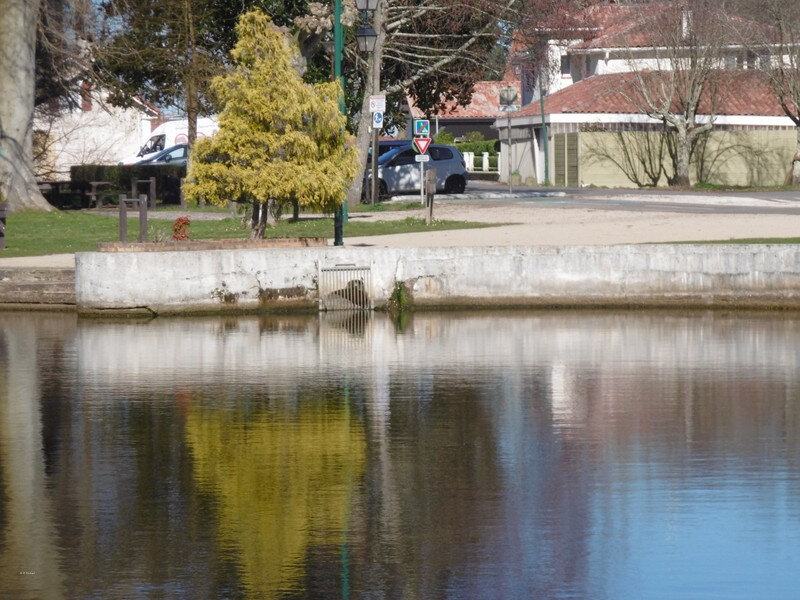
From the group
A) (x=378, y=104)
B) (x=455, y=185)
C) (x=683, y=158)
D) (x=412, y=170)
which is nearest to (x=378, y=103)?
(x=378, y=104)

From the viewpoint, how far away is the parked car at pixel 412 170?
143ft

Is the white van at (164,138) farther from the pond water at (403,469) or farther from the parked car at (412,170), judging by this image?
the pond water at (403,469)

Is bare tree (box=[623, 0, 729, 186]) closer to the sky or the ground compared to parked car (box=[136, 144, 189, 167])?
closer to the sky

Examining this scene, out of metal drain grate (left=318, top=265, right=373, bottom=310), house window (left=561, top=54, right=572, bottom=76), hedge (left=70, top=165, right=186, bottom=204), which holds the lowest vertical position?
metal drain grate (left=318, top=265, right=373, bottom=310)

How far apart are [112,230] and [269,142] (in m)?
9.05

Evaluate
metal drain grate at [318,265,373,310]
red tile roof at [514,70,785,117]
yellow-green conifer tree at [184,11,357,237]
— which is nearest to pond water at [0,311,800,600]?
metal drain grate at [318,265,373,310]

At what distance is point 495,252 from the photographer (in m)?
19.6

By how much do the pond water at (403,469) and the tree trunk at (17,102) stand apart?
1793 cm

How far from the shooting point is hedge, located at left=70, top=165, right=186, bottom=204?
43.8 m

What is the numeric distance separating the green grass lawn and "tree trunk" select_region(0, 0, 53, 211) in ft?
5.18

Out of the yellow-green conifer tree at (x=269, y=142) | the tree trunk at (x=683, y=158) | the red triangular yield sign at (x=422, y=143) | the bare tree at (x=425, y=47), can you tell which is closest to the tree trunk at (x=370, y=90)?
the bare tree at (x=425, y=47)

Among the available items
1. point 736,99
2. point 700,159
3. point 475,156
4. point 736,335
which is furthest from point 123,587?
point 475,156

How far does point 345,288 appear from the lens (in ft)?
64.3

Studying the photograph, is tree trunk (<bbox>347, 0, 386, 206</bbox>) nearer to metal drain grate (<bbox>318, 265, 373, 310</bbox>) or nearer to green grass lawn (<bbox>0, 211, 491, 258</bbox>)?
green grass lawn (<bbox>0, 211, 491, 258</bbox>)
